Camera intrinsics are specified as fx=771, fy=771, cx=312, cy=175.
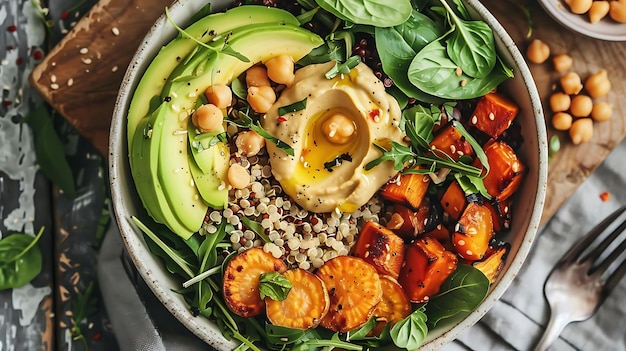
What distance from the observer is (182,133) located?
6.52 ft

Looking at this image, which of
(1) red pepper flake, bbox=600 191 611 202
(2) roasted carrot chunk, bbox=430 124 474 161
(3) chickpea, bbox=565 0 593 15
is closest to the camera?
(2) roasted carrot chunk, bbox=430 124 474 161

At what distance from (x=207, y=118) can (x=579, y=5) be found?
1186 mm

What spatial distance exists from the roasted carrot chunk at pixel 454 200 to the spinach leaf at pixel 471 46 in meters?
0.32

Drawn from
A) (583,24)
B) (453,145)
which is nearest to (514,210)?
(453,145)

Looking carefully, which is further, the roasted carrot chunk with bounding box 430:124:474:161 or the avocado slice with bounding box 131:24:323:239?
the roasted carrot chunk with bounding box 430:124:474:161

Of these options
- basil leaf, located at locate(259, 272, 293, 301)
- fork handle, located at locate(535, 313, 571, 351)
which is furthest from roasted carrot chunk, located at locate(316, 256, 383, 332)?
fork handle, located at locate(535, 313, 571, 351)

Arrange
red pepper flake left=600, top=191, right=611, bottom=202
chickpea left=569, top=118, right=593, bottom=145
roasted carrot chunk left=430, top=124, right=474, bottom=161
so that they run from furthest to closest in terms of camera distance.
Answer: red pepper flake left=600, top=191, right=611, bottom=202, chickpea left=569, top=118, right=593, bottom=145, roasted carrot chunk left=430, top=124, right=474, bottom=161

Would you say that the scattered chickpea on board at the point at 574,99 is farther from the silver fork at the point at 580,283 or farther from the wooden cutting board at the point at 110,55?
the silver fork at the point at 580,283

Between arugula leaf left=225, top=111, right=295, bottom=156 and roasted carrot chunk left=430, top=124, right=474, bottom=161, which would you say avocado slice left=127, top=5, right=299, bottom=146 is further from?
roasted carrot chunk left=430, top=124, right=474, bottom=161

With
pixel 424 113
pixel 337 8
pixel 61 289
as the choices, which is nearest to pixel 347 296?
pixel 424 113

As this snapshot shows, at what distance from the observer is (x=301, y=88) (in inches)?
82.8

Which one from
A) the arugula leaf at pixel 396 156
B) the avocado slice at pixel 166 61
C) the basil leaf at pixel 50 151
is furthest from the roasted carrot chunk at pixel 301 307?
the basil leaf at pixel 50 151

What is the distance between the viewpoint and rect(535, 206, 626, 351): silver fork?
2504 millimetres

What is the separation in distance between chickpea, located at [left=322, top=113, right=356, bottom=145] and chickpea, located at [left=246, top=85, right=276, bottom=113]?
7.0 inches
